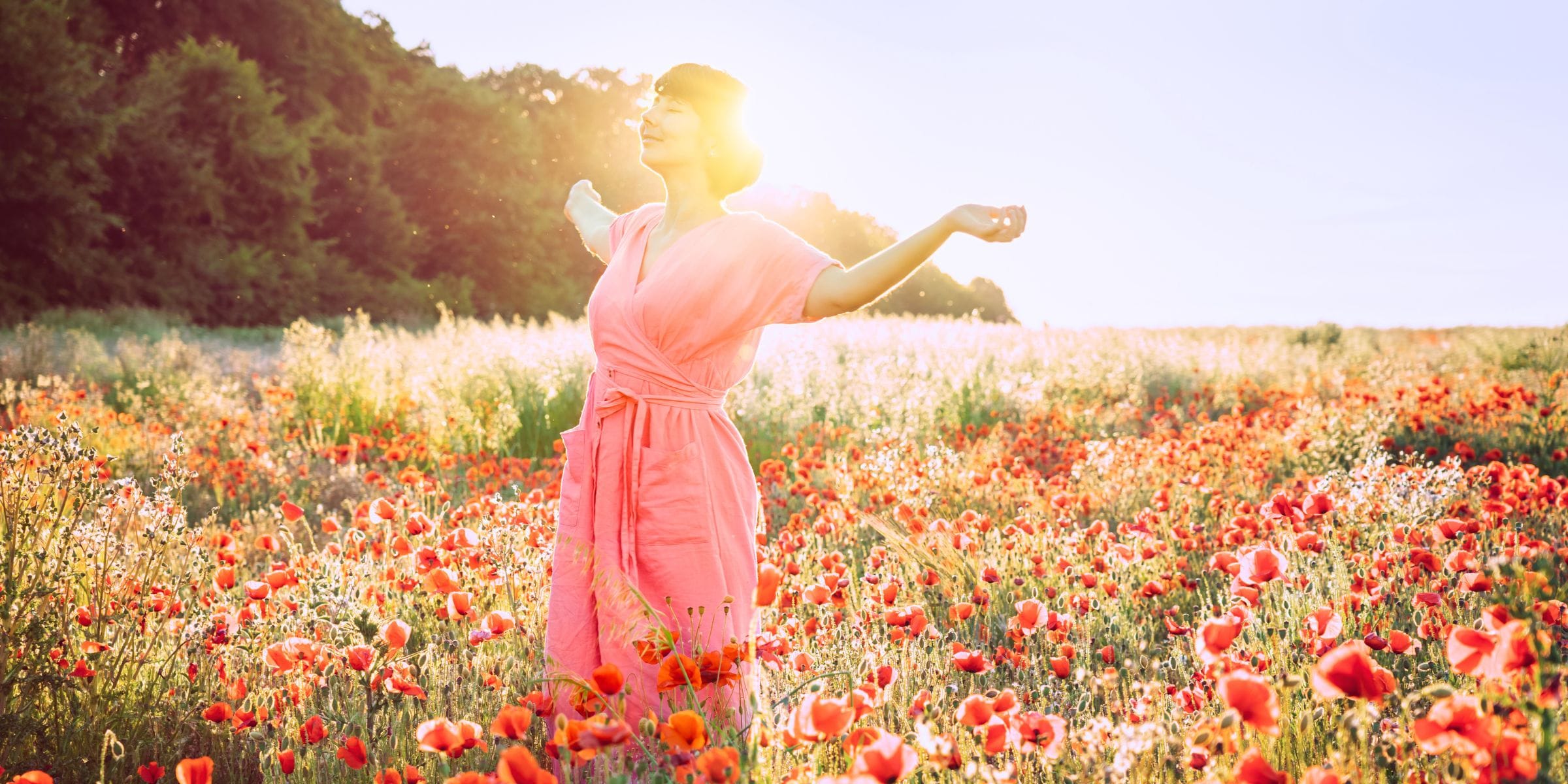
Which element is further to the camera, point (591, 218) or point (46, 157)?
point (46, 157)

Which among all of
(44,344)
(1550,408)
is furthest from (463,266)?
(1550,408)

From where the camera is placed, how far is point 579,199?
3.10 m

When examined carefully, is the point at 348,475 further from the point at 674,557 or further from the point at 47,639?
the point at 674,557

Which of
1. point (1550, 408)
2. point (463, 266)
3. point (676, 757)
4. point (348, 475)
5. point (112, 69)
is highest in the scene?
point (112, 69)

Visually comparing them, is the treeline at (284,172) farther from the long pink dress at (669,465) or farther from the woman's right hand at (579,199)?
the long pink dress at (669,465)

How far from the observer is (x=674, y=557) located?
223 centimetres

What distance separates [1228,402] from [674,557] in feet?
29.4

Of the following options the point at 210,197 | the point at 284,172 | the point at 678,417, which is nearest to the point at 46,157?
the point at 210,197

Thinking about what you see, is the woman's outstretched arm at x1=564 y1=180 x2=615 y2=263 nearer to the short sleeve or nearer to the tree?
the short sleeve

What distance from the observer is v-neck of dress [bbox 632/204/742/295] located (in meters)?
2.28

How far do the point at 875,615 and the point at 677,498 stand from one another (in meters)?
1.13

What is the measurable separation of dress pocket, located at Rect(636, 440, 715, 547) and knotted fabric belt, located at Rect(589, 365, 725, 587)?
0.04 m

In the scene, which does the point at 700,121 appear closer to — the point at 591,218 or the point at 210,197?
the point at 591,218

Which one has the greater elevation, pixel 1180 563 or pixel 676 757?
pixel 676 757
